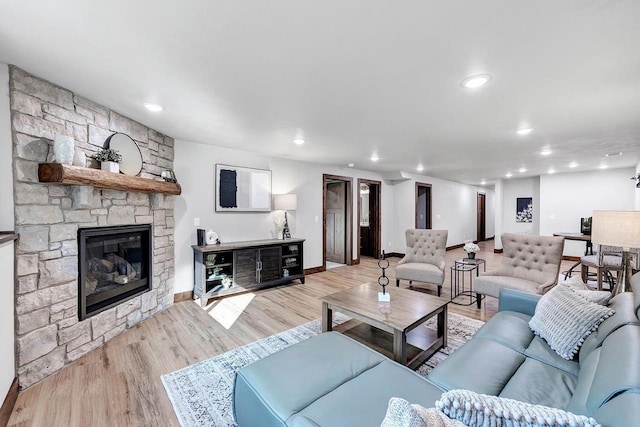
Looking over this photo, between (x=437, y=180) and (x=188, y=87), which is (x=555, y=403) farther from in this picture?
(x=437, y=180)

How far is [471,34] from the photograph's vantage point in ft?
5.14

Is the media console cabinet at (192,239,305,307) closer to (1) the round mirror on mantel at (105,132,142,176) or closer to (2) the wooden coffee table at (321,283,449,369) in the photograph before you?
(1) the round mirror on mantel at (105,132,142,176)

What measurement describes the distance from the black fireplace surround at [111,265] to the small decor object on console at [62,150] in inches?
26.0

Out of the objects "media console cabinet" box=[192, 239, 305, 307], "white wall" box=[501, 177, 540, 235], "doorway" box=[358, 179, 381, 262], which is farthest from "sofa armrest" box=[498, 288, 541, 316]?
"white wall" box=[501, 177, 540, 235]

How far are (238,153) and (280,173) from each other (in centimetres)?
86

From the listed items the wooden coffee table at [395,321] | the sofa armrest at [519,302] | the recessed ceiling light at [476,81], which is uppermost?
the recessed ceiling light at [476,81]

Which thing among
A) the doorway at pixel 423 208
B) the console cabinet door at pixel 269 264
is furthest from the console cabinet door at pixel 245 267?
the doorway at pixel 423 208

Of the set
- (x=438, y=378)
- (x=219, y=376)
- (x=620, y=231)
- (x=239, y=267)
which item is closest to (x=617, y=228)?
(x=620, y=231)

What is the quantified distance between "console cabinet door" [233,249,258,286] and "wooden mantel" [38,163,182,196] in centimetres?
154

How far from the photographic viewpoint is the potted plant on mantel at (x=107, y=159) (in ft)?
8.57

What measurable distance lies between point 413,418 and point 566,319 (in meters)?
1.66

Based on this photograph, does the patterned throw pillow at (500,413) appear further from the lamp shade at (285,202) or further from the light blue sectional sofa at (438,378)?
Answer: the lamp shade at (285,202)

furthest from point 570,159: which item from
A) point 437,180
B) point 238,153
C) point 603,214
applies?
point 238,153

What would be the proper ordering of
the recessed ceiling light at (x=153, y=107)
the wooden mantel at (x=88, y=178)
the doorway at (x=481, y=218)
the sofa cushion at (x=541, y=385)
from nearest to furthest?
the sofa cushion at (x=541, y=385) < the wooden mantel at (x=88, y=178) < the recessed ceiling light at (x=153, y=107) < the doorway at (x=481, y=218)
